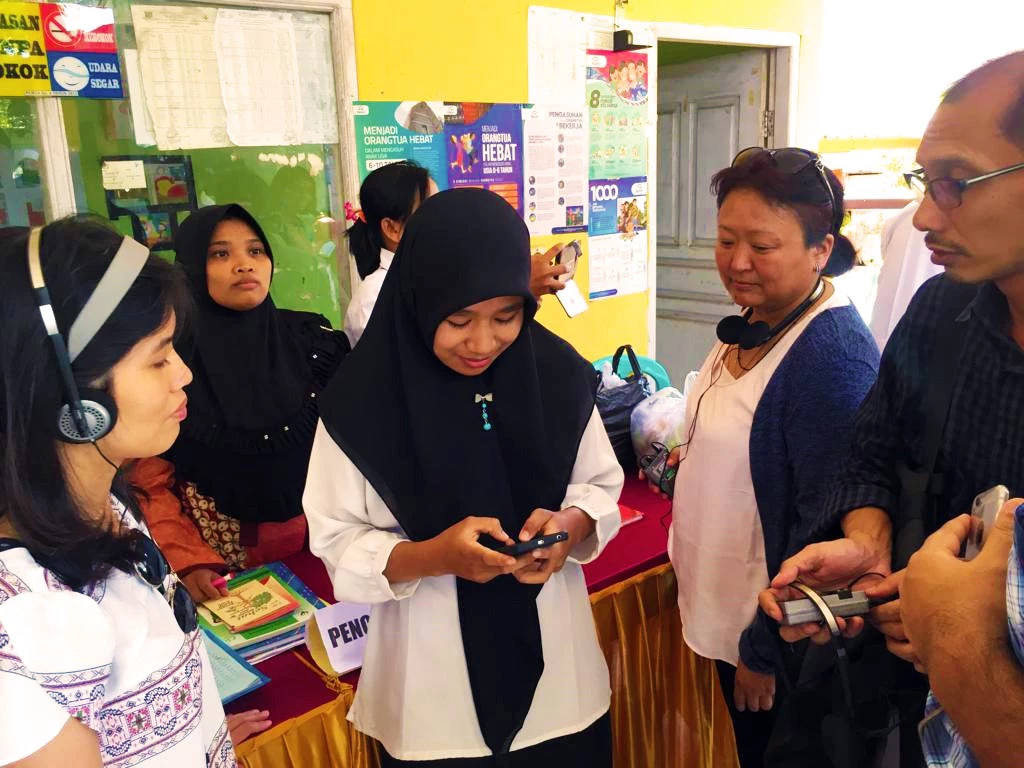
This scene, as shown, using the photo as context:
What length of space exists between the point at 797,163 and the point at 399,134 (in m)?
1.66

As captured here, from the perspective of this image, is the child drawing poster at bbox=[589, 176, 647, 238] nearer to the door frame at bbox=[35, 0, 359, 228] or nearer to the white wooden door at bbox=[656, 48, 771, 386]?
the white wooden door at bbox=[656, 48, 771, 386]

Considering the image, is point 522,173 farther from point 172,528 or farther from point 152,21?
point 172,528

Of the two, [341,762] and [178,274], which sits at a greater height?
[178,274]

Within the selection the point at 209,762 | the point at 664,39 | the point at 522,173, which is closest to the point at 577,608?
the point at 209,762

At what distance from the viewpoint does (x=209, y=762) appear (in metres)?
0.98

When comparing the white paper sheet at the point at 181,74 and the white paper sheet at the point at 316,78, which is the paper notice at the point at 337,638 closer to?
the white paper sheet at the point at 181,74

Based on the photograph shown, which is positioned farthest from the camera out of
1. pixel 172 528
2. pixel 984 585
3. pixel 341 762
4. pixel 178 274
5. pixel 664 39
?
pixel 664 39

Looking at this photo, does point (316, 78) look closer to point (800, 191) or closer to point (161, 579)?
point (800, 191)

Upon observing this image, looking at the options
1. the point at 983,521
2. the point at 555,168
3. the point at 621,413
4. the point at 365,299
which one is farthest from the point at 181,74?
the point at 983,521

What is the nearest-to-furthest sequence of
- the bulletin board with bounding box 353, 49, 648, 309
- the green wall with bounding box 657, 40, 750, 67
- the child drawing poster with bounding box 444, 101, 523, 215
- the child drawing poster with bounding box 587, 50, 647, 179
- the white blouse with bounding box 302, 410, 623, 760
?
the white blouse with bounding box 302, 410, 623, 760 < the bulletin board with bounding box 353, 49, 648, 309 < the child drawing poster with bounding box 444, 101, 523, 215 < the child drawing poster with bounding box 587, 50, 647, 179 < the green wall with bounding box 657, 40, 750, 67

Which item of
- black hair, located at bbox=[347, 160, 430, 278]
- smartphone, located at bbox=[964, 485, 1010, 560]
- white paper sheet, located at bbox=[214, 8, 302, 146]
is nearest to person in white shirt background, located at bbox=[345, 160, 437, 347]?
black hair, located at bbox=[347, 160, 430, 278]

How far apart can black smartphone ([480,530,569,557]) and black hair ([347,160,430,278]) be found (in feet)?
4.73

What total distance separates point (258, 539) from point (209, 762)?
0.80 meters

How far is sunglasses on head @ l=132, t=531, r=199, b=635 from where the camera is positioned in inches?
35.8
